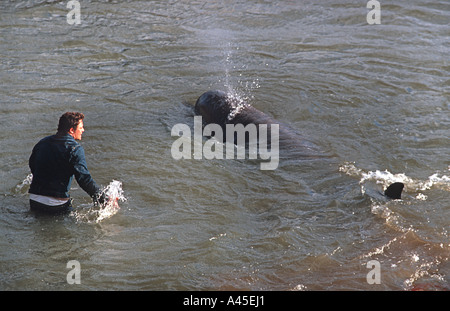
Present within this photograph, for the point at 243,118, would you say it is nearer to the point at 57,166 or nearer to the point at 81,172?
the point at 81,172

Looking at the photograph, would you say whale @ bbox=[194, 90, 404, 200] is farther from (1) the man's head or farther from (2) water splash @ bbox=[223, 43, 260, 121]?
(1) the man's head

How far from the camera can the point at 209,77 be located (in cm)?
1099

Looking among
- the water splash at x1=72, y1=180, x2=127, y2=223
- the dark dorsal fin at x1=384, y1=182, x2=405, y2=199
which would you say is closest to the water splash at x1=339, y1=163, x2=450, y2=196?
the dark dorsal fin at x1=384, y1=182, x2=405, y2=199

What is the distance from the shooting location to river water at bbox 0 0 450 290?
5.88 meters

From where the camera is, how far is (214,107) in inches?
373

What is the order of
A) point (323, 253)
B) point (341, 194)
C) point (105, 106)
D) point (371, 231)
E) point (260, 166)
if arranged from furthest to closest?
point (105, 106) < point (260, 166) < point (341, 194) < point (371, 231) < point (323, 253)

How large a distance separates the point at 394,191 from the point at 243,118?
9.84 feet

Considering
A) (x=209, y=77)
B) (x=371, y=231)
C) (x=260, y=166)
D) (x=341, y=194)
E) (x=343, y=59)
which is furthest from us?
(x=343, y=59)

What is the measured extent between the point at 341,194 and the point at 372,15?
26.5 feet

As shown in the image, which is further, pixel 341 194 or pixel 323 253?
pixel 341 194

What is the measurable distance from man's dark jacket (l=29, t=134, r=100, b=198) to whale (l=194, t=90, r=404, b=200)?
3.19 metres

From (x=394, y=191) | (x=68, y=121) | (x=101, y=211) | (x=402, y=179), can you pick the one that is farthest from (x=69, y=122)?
(x=402, y=179)

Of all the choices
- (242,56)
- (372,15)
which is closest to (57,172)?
(242,56)

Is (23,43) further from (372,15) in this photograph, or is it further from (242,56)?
(372,15)
